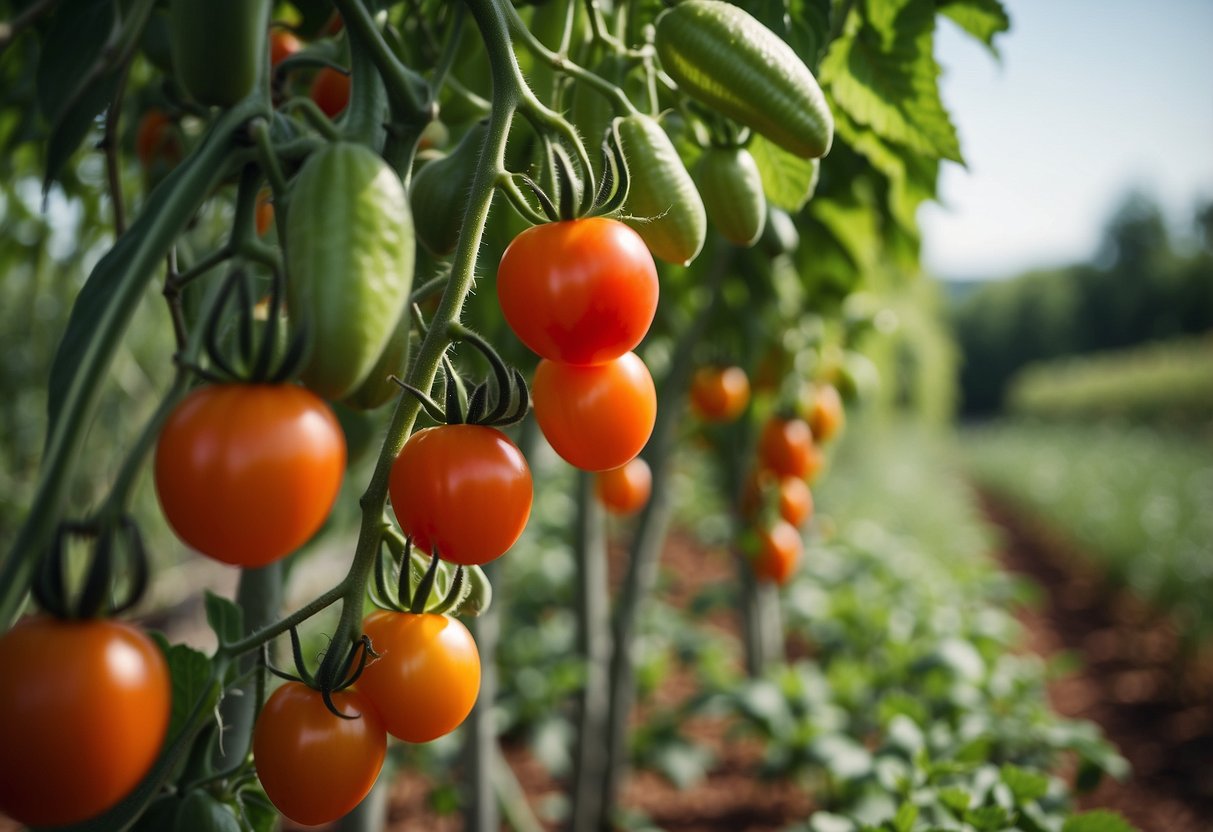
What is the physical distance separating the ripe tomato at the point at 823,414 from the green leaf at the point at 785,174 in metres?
1.18

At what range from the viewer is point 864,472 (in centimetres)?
892

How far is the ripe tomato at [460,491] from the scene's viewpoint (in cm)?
43

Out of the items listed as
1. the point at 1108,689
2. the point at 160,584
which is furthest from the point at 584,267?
the point at 1108,689

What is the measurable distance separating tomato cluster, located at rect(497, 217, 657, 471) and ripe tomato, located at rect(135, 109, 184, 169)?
604mm

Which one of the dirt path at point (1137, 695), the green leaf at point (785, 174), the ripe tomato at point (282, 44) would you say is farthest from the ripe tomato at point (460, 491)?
the dirt path at point (1137, 695)

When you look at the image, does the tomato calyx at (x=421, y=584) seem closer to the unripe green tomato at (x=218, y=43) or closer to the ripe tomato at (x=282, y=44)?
the unripe green tomato at (x=218, y=43)

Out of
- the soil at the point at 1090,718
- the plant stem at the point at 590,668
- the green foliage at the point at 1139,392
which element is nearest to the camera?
the plant stem at the point at 590,668

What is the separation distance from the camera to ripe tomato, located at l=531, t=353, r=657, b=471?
0.49 meters

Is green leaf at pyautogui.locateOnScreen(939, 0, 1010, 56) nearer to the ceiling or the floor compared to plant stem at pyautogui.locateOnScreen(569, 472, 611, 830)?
nearer to the ceiling

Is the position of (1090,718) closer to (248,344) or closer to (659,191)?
(659,191)

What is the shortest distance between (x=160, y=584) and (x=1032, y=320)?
3387 cm

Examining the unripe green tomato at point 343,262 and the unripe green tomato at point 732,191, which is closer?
the unripe green tomato at point 343,262

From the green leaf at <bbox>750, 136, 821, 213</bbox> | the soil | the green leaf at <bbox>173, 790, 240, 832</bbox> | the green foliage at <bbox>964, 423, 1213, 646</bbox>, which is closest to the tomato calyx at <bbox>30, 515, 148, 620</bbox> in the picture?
the green leaf at <bbox>173, 790, 240, 832</bbox>

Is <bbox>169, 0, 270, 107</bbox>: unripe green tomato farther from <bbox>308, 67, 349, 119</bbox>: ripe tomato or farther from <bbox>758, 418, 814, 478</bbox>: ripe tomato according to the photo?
<bbox>758, 418, 814, 478</bbox>: ripe tomato
